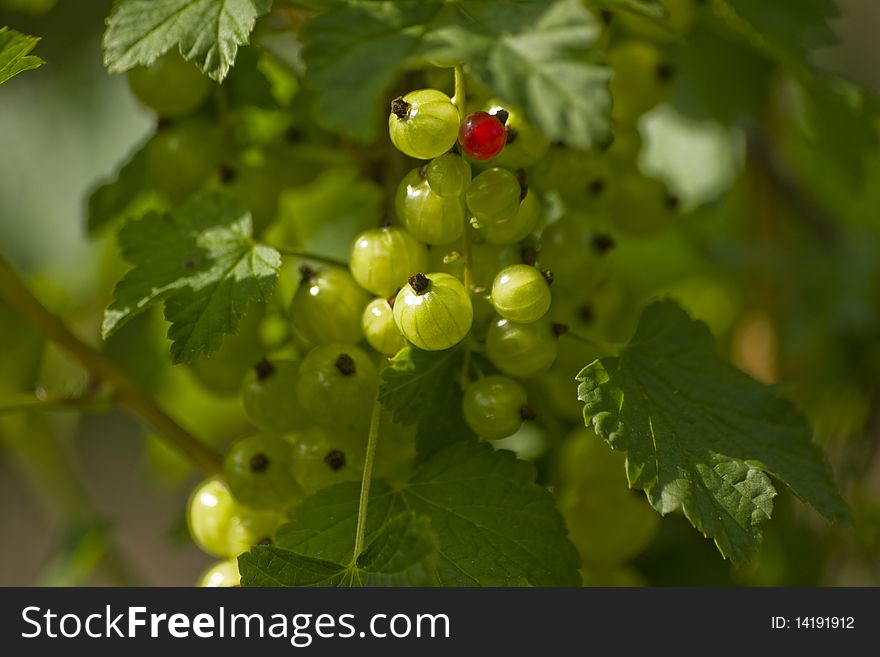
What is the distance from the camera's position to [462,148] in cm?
49

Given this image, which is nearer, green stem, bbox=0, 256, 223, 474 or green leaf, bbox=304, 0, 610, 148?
green leaf, bbox=304, 0, 610, 148

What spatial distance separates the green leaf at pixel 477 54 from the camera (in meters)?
0.42

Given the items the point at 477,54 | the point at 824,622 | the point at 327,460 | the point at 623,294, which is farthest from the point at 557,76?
the point at 623,294

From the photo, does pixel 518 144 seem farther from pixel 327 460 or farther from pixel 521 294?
pixel 327 460

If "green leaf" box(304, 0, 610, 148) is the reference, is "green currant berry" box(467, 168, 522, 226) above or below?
below

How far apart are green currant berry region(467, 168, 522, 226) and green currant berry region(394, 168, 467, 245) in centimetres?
1

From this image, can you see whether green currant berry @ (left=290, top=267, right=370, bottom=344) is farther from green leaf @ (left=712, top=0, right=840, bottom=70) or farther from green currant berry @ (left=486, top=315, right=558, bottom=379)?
green leaf @ (left=712, top=0, right=840, bottom=70)

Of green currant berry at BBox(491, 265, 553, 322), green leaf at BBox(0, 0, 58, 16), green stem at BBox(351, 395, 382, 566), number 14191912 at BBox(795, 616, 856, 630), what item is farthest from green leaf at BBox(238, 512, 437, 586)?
green leaf at BBox(0, 0, 58, 16)

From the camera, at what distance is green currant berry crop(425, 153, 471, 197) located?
0.50 meters

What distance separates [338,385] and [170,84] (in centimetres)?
23

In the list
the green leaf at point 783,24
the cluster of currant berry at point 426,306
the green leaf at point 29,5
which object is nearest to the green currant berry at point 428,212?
the cluster of currant berry at point 426,306

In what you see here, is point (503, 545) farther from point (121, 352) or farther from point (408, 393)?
point (121, 352)

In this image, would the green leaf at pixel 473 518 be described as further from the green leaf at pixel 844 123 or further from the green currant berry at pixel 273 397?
the green leaf at pixel 844 123

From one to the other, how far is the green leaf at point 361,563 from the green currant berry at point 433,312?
86 millimetres
